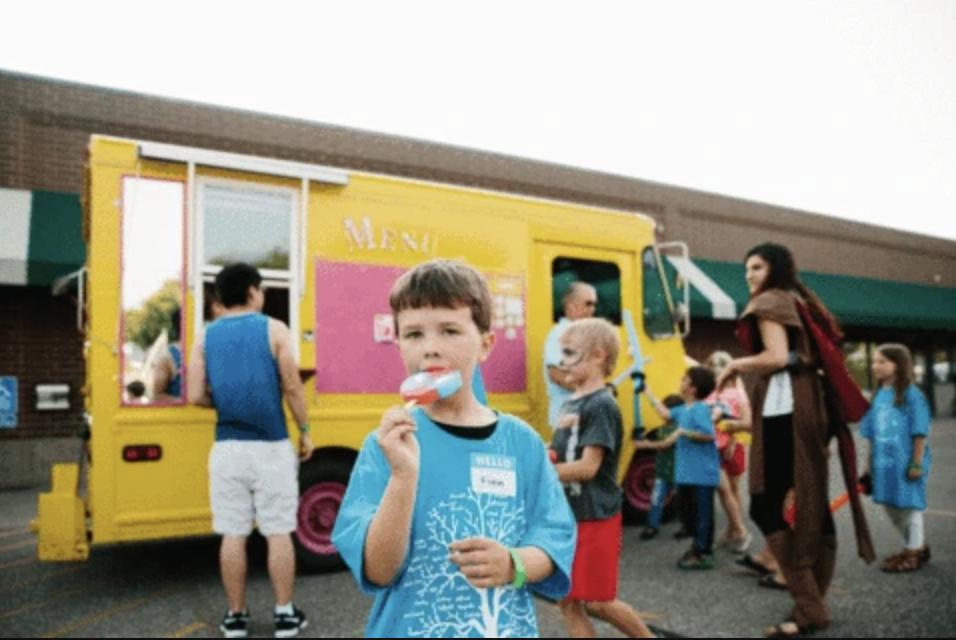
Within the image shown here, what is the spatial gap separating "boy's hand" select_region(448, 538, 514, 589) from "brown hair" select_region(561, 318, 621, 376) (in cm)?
166

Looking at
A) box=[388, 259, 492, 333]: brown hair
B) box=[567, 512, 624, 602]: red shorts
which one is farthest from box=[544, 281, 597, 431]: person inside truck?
box=[388, 259, 492, 333]: brown hair

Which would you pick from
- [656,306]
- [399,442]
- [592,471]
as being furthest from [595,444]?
[656,306]

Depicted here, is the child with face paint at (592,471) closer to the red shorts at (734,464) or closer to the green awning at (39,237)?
the red shorts at (734,464)

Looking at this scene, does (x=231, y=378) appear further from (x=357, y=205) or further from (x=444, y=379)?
(x=444, y=379)

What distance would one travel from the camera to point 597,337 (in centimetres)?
295

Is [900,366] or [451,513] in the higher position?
[900,366]

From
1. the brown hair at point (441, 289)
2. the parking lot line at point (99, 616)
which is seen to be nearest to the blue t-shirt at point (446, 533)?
the brown hair at point (441, 289)

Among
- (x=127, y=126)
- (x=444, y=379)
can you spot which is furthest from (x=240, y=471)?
(x=127, y=126)

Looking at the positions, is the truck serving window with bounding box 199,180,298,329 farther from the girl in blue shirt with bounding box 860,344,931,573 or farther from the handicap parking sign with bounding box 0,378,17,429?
the girl in blue shirt with bounding box 860,344,931,573

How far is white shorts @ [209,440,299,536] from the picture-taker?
357cm

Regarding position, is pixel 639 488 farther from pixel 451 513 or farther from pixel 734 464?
pixel 451 513

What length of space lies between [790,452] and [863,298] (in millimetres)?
8918

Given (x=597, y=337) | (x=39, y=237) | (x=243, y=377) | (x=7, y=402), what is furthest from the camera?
(x=39, y=237)

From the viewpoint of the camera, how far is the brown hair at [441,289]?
58.1 inches
